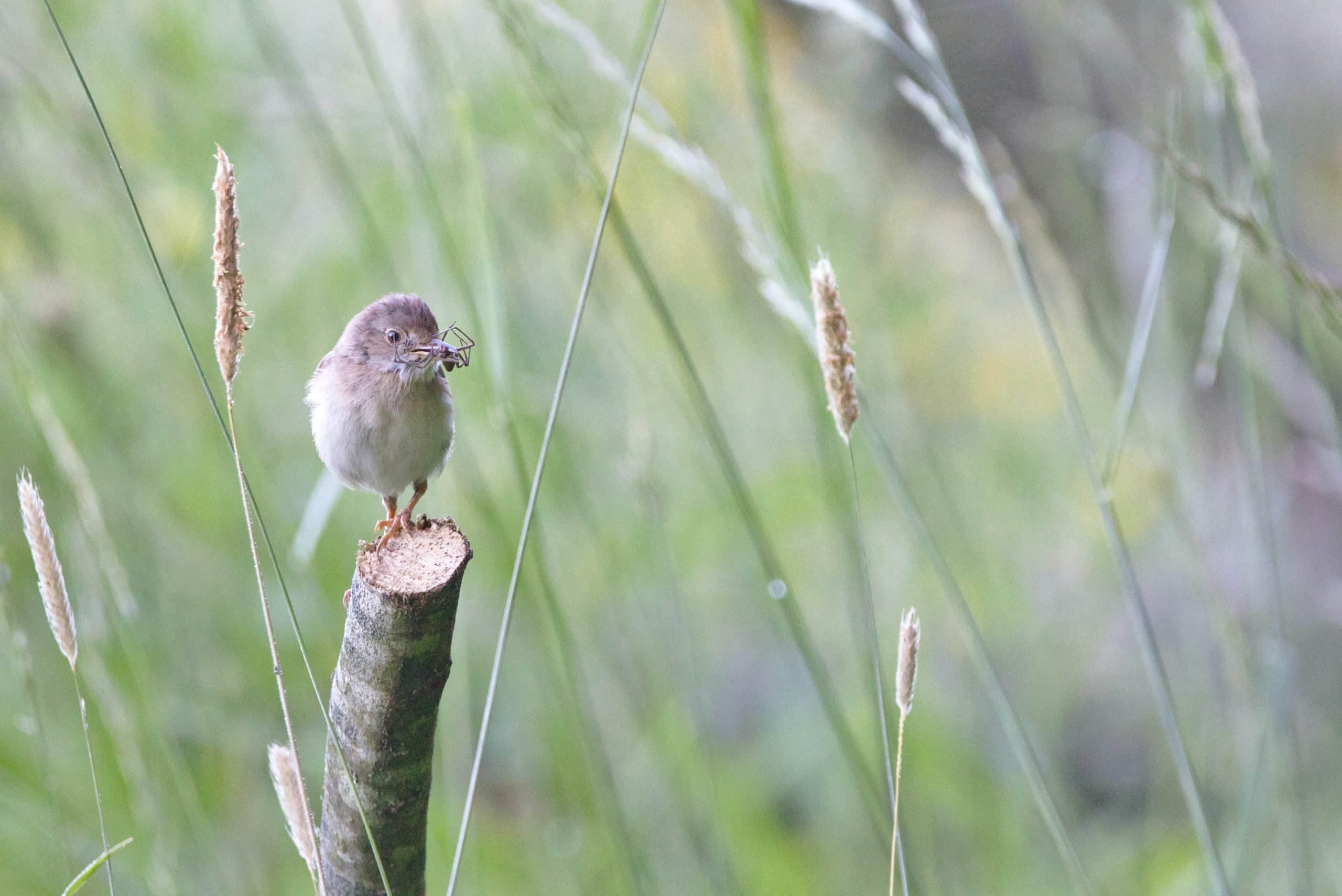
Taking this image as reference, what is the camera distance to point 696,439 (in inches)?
83.0

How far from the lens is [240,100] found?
2.40 m

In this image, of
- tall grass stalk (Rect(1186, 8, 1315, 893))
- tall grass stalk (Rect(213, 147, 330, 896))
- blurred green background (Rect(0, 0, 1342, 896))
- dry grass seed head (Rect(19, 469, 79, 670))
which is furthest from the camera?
blurred green background (Rect(0, 0, 1342, 896))

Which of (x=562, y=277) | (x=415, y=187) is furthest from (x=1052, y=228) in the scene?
(x=415, y=187)

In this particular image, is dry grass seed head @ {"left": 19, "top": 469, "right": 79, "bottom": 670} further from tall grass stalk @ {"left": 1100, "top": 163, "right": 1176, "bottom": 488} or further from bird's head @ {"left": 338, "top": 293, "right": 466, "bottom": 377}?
tall grass stalk @ {"left": 1100, "top": 163, "right": 1176, "bottom": 488}

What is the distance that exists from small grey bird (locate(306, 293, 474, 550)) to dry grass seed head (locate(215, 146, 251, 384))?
22cm

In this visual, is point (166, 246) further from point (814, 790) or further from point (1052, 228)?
point (1052, 228)

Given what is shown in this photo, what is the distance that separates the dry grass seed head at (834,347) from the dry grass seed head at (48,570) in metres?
0.54

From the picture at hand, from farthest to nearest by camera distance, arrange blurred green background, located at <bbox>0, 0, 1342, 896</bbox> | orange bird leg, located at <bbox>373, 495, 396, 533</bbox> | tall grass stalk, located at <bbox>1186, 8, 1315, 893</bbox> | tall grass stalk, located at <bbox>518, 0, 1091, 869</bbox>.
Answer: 1. blurred green background, located at <bbox>0, 0, 1342, 896</bbox>
2. tall grass stalk, located at <bbox>1186, 8, 1315, 893</bbox>
3. orange bird leg, located at <bbox>373, 495, 396, 533</bbox>
4. tall grass stalk, located at <bbox>518, 0, 1091, 869</bbox>

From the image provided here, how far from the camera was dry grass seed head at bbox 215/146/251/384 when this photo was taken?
668 mm

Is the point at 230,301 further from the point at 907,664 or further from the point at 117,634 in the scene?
the point at 117,634

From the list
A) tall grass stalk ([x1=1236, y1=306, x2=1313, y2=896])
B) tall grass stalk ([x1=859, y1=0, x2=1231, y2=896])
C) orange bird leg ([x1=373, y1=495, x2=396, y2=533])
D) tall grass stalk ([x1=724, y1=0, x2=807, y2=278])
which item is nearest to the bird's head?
orange bird leg ([x1=373, y1=495, x2=396, y2=533])

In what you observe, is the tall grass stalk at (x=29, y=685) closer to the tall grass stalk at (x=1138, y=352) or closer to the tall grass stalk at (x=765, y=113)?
the tall grass stalk at (x=765, y=113)

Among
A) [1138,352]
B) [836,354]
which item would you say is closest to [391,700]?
[836,354]

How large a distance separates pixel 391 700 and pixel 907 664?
1.13 feet
